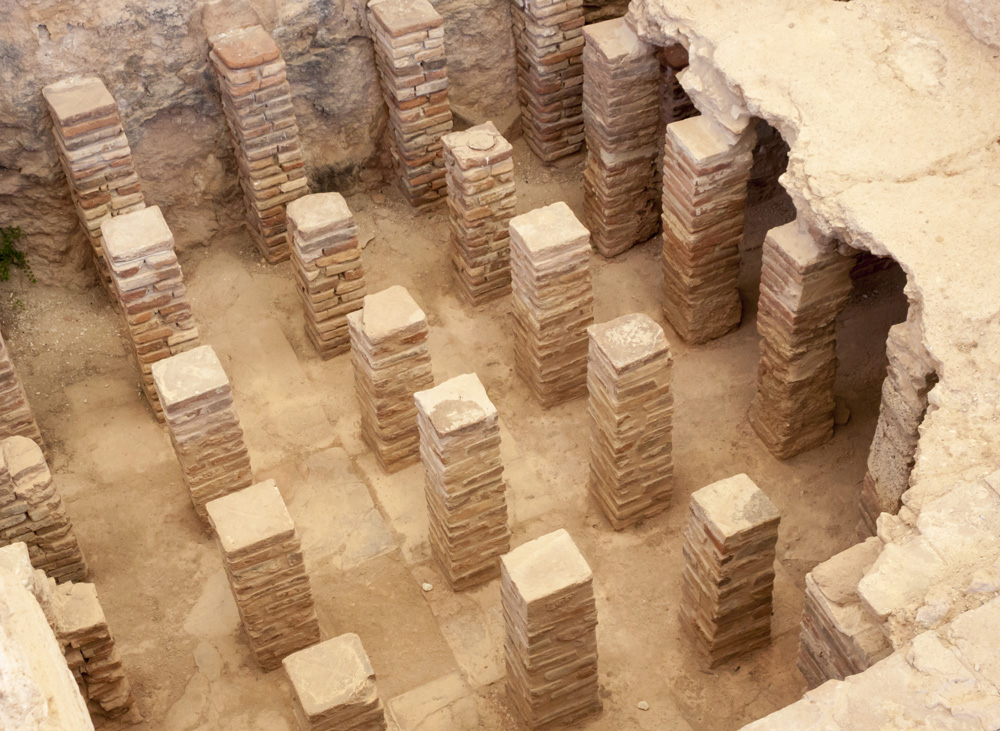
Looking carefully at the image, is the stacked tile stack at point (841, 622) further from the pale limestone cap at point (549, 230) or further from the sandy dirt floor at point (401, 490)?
the pale limestone cap at point (549, 230)

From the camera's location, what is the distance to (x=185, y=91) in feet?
32.5

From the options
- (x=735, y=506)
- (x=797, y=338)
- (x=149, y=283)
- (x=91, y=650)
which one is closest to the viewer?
(x=91, y=650)

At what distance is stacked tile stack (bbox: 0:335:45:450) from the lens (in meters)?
8.25

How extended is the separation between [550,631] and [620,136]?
415 centimetres

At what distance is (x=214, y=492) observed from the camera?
8570mm

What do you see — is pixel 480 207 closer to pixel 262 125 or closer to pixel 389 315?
pixel 389 315

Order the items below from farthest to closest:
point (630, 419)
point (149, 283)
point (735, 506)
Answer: point (149, 283) → point (630, 419) → point (735, 506)

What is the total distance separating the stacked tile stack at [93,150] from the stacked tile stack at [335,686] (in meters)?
3.84

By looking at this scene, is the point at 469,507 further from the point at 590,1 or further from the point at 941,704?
the point at 590,1

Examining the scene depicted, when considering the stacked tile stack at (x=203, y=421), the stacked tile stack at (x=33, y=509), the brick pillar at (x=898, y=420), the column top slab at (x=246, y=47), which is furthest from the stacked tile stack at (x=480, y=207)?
the stacked tile stack at (x=33, y=509)

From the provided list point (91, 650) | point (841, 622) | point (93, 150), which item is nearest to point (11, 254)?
point (93, 150)

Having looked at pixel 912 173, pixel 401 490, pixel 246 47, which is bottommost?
pixel 401 490

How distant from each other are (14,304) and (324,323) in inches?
93.9

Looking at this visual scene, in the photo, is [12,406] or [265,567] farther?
[12,406]
